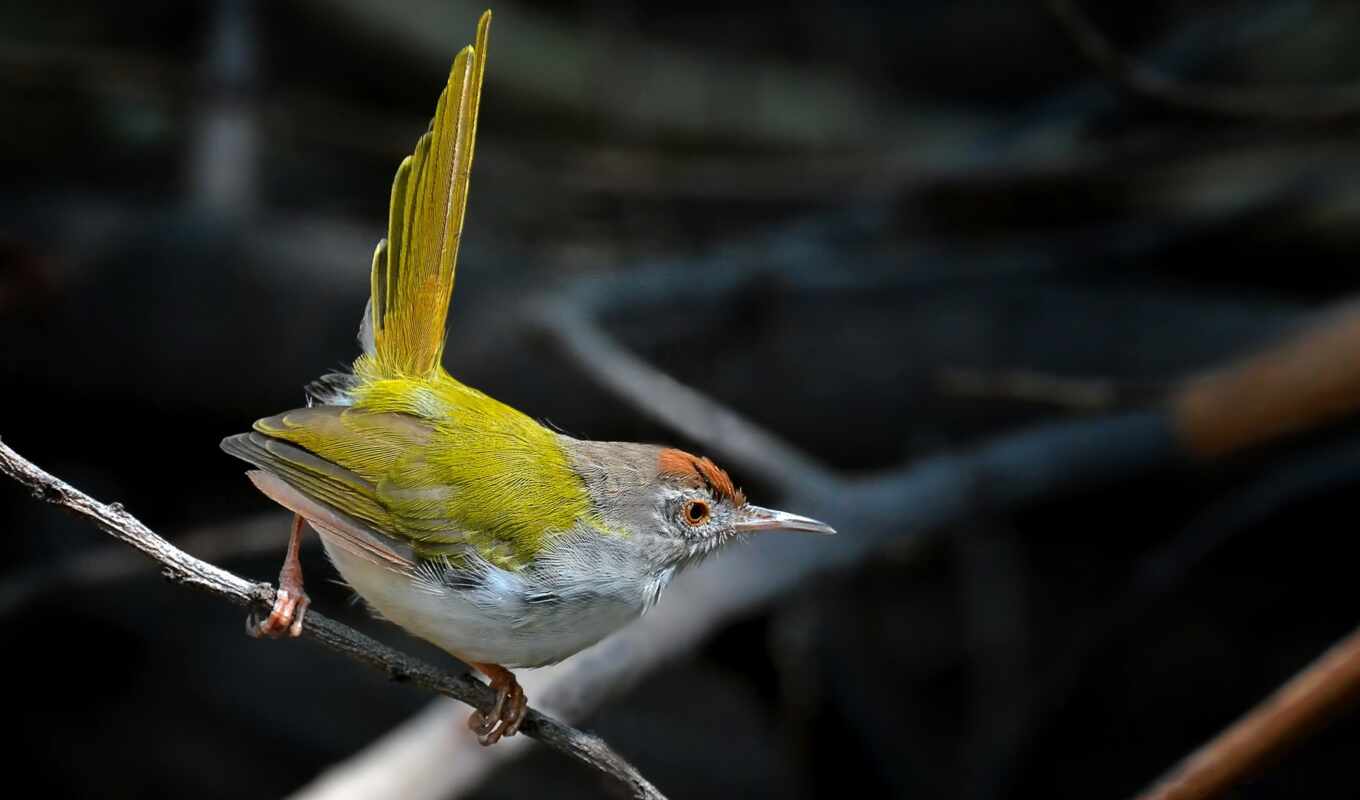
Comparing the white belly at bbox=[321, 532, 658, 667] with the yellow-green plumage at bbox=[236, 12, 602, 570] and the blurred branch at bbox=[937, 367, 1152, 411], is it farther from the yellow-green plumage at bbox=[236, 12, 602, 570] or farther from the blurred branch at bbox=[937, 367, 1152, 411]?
the blurred branch at bbox=[937, 367, 1152, 411]

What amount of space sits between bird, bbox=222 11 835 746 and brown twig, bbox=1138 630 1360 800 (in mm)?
659

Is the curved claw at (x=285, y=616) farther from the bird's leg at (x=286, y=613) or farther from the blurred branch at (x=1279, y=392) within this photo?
the blurred branch at (x=1279, y=392)

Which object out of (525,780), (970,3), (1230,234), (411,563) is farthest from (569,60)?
(411,563)

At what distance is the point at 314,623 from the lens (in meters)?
1.84

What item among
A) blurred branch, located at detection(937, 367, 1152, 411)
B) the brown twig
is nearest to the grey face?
the brown twig

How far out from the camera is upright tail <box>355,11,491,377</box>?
210 cm

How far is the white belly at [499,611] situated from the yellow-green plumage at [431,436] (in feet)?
0.17

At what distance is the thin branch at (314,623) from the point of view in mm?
1649

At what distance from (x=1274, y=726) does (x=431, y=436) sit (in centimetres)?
127

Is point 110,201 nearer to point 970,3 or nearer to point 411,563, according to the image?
point 411,563

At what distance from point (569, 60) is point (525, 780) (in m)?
2.99

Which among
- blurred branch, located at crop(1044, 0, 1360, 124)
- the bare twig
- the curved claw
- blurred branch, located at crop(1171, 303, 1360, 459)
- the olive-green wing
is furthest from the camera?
the bare twig

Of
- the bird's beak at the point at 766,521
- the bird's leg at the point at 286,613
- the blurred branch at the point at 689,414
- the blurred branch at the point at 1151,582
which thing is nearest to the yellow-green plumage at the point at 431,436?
the bird's leg at the point at 286,613

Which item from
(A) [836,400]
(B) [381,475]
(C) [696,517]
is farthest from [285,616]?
(A) [836,400]
